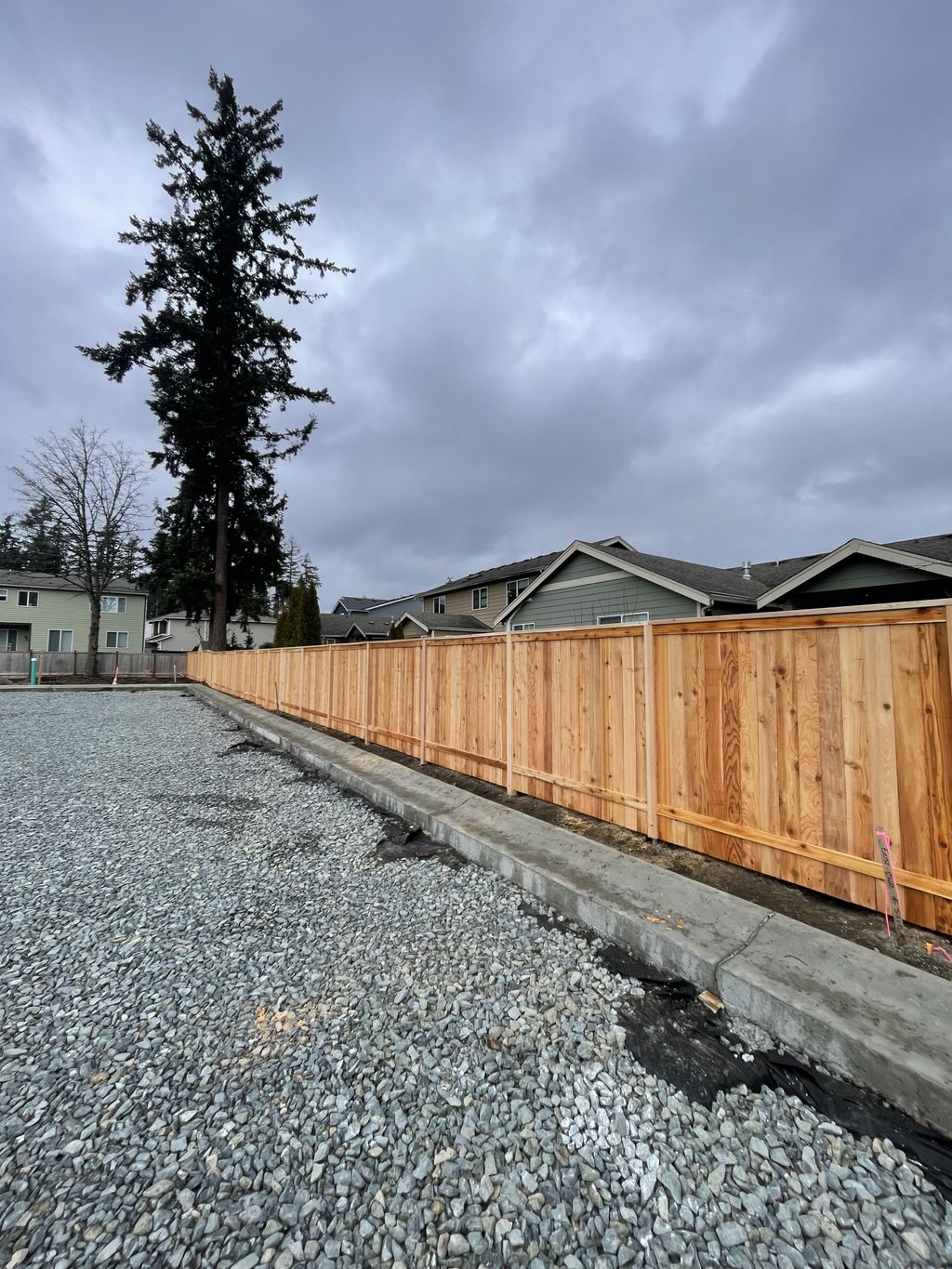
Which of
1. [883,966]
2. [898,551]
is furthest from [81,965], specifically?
[898,551]

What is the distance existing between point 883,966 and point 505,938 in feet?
5.62

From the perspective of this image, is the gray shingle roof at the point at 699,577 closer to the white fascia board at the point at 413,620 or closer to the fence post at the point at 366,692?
the fence post at the point at 366,692

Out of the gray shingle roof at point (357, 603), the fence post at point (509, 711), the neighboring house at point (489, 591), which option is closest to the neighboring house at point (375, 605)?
the gray shingle roof at point (357, 603)

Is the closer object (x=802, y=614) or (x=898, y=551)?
(x=802, y=614)

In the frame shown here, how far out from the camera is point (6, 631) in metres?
29.2

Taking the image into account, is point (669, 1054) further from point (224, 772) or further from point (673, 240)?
point (673, 240)

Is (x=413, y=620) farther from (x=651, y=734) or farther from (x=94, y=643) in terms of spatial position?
(x=651, y=734)

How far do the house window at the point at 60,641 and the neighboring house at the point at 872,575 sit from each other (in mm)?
36669

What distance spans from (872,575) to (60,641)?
3875 cm

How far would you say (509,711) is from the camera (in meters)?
4.80

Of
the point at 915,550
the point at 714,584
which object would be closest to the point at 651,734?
the point at 915,550

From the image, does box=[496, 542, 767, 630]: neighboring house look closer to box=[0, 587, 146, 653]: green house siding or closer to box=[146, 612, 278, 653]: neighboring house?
box=[0, 587, 146, 653]: green house siding

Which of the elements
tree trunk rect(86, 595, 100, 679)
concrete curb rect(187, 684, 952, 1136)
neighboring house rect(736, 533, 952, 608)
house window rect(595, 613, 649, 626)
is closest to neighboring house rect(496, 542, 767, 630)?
house window rect(595, 613, 649, 626)

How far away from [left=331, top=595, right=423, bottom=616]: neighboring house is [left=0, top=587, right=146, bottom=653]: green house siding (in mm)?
14225
